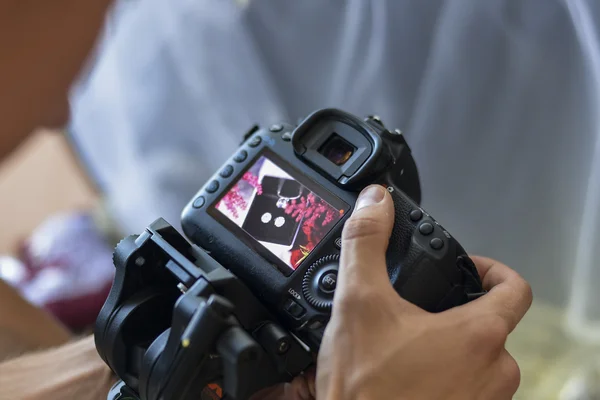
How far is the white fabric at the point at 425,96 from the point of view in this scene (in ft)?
2.88

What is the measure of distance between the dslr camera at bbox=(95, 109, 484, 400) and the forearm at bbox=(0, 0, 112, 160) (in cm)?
48

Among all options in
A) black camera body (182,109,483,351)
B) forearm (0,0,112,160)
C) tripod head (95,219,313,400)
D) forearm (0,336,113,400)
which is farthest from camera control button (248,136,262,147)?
forearm (0,0,112,160)

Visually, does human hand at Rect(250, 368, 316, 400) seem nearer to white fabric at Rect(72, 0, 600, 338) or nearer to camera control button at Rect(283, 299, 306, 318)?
camera control button at Rect(283, 299, 306, 318)

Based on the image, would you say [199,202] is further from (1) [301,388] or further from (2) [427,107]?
(2) [427,107]

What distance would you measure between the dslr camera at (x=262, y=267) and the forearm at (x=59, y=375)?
0.46ft

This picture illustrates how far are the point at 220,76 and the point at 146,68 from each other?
0.58 feet

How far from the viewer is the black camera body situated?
60cm

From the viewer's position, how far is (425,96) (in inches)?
38.2

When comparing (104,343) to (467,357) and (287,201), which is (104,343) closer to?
(287,201)

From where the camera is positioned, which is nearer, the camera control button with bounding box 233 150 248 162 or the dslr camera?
the dslr camera

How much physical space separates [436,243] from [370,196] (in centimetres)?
8

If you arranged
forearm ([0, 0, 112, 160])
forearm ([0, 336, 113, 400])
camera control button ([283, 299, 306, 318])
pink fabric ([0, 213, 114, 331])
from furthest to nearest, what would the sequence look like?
1. pink fabric ([0, 213, 114, 331])
2. forearm ([0, 0, 112, 160])
3. forearm ([0, 336, 113, 400])
4. camera control button ([283, 299, 306, 318])

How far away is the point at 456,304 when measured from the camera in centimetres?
60

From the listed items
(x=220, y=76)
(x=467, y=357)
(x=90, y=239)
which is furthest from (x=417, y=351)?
(x=90, y=239)
